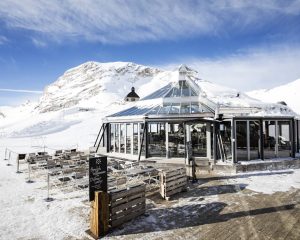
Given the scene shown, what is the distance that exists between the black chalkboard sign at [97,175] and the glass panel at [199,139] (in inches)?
368

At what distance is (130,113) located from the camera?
719 inches

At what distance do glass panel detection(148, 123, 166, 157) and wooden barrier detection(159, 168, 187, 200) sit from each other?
19.2 ft

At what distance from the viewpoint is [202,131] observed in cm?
1606

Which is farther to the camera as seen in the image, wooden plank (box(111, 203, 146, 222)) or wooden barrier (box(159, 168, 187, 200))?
wooden barrier (box(159, 168, 187, 200))

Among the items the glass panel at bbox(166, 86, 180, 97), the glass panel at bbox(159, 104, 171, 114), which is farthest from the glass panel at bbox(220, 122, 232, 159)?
the glass panel at bbox(166, 86, 180, 97)

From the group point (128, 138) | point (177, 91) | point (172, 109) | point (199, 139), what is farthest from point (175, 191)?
point (177, 91)

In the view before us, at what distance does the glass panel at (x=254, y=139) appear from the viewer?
51.3ft

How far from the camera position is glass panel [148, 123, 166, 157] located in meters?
16.3

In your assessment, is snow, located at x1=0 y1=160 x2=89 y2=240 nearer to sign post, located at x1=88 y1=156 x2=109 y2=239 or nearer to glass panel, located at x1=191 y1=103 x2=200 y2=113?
sign post, located at x1=88 y1=156 x2=109 y2=239

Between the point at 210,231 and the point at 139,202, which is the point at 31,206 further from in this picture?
the point at 210,231

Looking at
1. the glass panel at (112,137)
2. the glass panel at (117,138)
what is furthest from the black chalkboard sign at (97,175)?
the glass panel at (112,137)

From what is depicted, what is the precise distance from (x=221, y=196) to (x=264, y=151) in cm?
758

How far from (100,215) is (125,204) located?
Answer: 852 millimetres

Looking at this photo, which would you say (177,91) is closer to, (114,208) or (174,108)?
(174,108)
